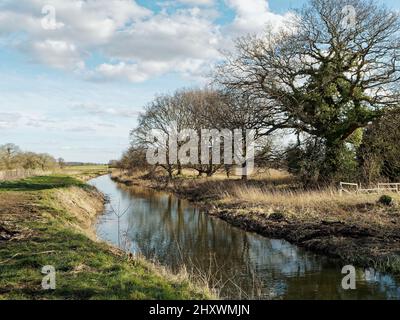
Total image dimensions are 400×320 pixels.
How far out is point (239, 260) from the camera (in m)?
12.8

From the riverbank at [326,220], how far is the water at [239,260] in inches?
19.2

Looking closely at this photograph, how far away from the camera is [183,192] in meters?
35.7

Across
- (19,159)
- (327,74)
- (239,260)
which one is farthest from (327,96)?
(19,159)

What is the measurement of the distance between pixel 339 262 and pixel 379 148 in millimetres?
16130

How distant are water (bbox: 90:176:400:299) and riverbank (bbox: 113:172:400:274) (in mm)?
487

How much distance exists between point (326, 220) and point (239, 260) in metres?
4.68

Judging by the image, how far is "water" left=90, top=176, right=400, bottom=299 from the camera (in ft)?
30.8

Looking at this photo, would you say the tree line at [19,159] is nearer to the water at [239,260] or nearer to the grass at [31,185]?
the grass at [31,185]

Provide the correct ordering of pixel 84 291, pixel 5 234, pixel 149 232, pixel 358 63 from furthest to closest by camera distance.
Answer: pixel 358 63 → pixel 149 232 → pixel 5 234 → pixel 84 291

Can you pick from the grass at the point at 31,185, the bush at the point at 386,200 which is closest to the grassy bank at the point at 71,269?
the bush at the point at 386,200

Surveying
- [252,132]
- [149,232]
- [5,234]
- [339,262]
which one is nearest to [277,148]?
[252,132]

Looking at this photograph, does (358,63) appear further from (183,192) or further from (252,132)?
(183,192)

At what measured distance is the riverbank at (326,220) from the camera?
12.0 meters

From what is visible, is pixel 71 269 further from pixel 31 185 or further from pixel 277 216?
pixel 31 185
